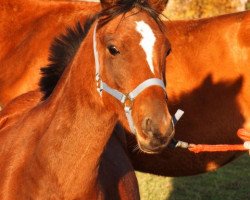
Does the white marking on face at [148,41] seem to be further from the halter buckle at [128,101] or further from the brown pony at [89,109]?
the halter buckle at [128,101]

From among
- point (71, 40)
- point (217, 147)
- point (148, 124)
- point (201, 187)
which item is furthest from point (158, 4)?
point (201, 187)

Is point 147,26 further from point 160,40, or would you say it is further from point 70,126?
point 70,126

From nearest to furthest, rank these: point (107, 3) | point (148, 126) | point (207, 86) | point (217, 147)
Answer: point (148, 126) → point (107, 3) → point (217, 147) → point (207, 86)

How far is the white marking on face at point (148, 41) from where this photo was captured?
2.88 metres

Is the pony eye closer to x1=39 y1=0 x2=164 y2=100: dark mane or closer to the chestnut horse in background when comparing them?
x1=39 y1=0 x2=164 y2=100: dark mane

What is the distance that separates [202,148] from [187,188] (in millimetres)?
2979

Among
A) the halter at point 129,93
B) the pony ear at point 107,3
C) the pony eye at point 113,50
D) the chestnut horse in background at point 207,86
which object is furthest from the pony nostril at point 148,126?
the chestnut horse in background at point 207,86

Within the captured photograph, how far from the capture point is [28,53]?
5316 millimetres

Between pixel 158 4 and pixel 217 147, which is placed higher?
pixel 158 4

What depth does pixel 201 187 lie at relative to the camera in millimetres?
6746

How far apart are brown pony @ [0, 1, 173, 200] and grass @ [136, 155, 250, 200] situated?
3053 mm

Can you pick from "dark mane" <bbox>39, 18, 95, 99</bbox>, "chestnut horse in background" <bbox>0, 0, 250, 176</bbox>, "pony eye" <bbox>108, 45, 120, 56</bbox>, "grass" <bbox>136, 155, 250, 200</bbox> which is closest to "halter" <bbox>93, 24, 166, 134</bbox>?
"pony eye" <bbox>108, 45, 120, 56</bbox>

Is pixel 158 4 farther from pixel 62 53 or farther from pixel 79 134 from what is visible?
pixel 79 134

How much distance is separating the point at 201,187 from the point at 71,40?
12.2ft
